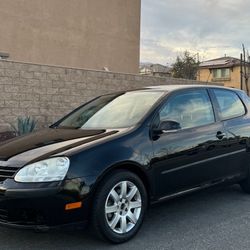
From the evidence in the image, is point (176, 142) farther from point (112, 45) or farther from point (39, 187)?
point (112, 45)

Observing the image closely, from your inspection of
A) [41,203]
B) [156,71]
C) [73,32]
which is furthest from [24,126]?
[156,71]

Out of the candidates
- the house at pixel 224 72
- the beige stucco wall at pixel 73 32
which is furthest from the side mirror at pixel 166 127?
the house at pixel 224 72

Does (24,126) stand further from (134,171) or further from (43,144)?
(134,171)

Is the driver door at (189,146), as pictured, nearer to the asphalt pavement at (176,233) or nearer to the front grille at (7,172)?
the asphalt pavement at (176,233)

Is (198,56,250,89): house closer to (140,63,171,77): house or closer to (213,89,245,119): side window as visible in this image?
(140,63,171,77): house

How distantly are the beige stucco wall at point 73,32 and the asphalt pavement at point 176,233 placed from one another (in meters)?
12.2

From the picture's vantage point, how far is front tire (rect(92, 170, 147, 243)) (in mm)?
4062

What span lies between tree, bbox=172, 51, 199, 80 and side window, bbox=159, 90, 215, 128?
31739 mm

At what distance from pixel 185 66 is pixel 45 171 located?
114 ft

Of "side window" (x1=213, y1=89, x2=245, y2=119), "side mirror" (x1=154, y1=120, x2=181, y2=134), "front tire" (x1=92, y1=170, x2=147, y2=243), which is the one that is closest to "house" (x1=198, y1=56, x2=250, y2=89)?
"side window" (x1=213, y1=89, x2=245, y2=119)

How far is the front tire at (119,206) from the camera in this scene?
406 cm

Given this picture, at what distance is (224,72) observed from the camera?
49312 millimetres

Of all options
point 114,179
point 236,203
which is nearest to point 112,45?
point 236,203

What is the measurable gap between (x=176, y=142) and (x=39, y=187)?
67.1 inches
